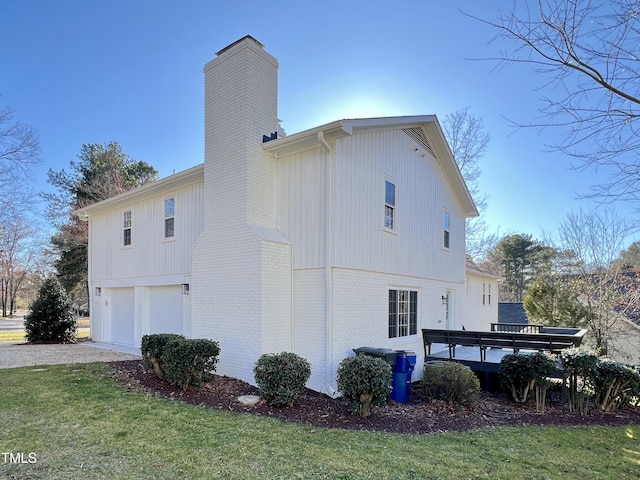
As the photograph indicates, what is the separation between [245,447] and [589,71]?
6.52m

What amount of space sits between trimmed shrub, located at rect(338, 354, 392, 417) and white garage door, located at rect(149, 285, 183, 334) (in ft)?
20.4

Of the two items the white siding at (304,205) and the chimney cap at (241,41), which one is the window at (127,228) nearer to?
the chimney cap at (241,41)

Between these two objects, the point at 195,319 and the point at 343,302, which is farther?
the point at 195,319

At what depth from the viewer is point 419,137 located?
1159 centimetres

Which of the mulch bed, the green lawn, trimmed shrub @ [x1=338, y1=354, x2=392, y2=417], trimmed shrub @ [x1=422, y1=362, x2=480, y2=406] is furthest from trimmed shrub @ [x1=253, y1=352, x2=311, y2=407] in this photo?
trimmed shrub @ [x1=422, y1=362, x2=480, y2=406]

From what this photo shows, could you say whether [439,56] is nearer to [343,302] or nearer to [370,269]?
[370,269]

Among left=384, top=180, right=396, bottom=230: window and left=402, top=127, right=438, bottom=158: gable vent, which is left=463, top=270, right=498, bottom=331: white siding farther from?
left=384, top=180, right=396, bottom=230: window

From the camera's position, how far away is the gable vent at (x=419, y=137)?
1101cm

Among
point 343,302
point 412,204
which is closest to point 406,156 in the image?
point 412,204

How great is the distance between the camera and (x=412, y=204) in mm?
11000

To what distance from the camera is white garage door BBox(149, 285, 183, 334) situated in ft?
36.8

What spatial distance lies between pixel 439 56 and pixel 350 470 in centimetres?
740

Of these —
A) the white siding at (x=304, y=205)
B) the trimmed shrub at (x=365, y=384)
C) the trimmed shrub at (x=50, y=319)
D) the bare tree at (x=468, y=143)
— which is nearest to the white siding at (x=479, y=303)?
the bare tree at (x=468, y=143)

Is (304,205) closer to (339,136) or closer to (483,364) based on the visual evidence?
(339,136)
